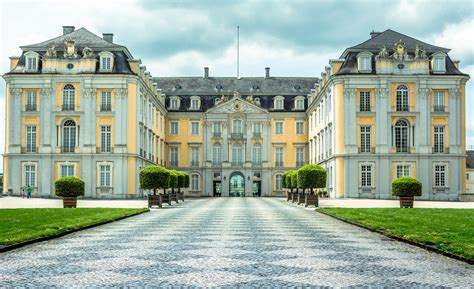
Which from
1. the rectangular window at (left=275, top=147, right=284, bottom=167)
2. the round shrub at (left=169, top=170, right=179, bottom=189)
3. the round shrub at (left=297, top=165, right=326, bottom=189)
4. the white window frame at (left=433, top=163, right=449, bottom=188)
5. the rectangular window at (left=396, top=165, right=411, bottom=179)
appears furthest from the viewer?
the rectangular window at (left=275, top=147, right=284, bottom=167)

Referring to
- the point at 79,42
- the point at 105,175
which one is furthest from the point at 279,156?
the point at 79,42

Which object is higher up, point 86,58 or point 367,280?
point 86,58

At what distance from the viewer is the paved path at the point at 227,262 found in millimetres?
8719

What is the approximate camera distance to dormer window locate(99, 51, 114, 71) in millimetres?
52312

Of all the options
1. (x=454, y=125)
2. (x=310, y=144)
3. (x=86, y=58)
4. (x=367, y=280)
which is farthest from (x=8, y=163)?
(x=367, y=280)

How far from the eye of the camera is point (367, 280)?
28.8ft

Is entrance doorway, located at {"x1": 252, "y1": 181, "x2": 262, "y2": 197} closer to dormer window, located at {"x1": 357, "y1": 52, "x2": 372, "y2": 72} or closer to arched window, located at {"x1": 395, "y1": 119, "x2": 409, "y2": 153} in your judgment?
arched window, located at {"x1": 395, "y1": 119, "x2": 409, "y2": 153}

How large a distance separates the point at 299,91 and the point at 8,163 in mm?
33995

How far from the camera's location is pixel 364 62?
53.4 m

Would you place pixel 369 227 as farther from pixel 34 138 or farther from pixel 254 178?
pixel 254 178

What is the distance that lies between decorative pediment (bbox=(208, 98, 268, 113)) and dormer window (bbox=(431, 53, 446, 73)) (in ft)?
73.8

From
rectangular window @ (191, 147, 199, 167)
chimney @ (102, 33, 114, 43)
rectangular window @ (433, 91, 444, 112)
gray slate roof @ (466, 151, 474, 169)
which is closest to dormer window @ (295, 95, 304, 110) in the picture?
rectangular window @ (191, 147, 199, 167)

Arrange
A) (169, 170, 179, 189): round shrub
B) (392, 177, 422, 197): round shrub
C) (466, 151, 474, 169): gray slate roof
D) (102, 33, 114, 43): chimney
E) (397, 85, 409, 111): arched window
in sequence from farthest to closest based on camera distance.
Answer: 1. (466, 151, 474, 169): gray slate roof
2. (102, 33, 114, 43): chimney
3. (397, 85, 409, 111): arched window
4. (169, 170, 179, 189): round shrub
5. (392, 177, 422, 197): round shrub

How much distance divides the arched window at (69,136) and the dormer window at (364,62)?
23.0 meters
